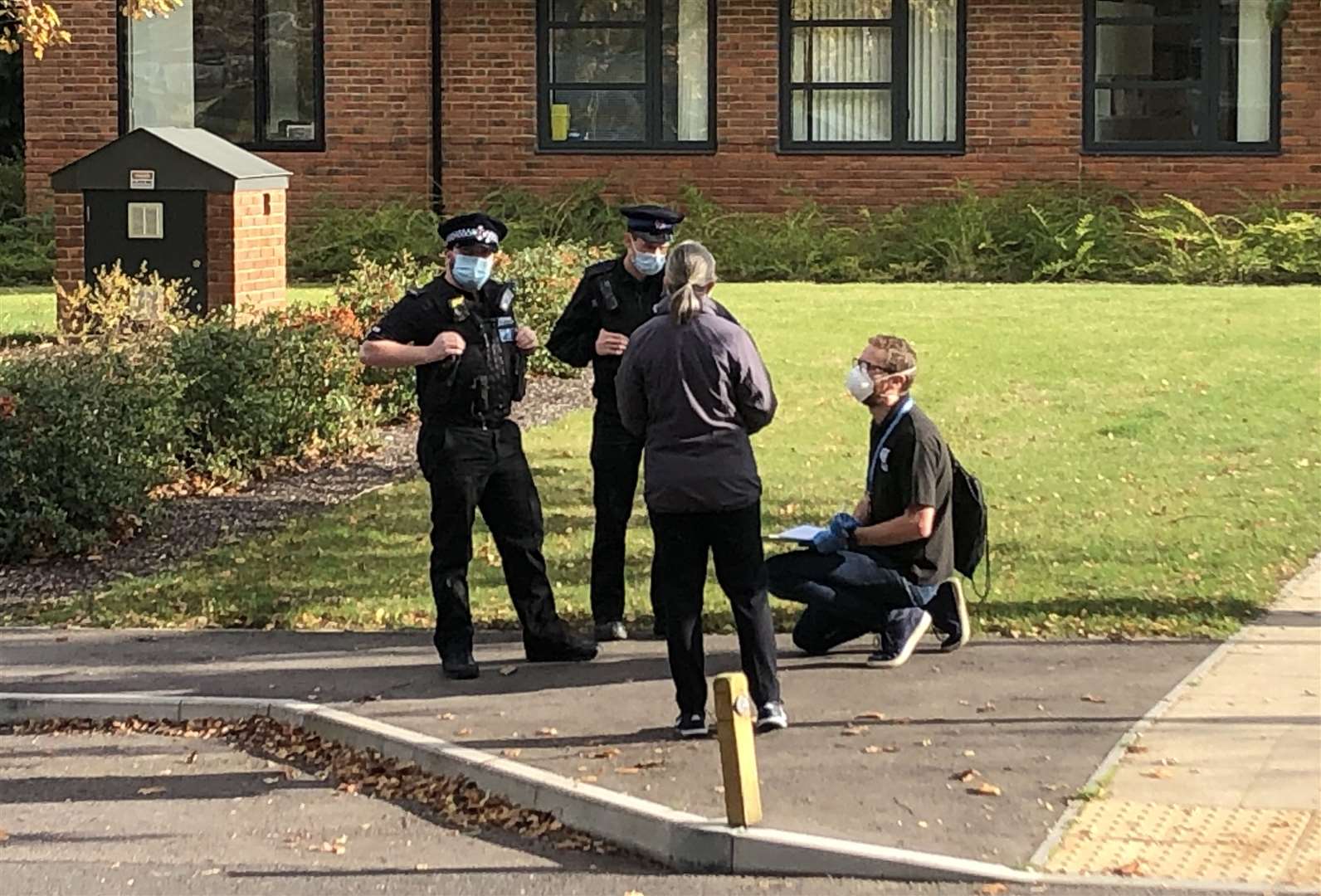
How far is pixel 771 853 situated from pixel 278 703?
8.28 ft

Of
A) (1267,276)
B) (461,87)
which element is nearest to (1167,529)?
(1267,276)

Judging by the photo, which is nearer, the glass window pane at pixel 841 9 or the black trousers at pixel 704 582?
the black trousers at pixel 704 582

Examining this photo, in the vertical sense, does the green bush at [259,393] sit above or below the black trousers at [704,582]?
above

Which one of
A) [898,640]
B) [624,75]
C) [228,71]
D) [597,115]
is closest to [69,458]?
[898,640]

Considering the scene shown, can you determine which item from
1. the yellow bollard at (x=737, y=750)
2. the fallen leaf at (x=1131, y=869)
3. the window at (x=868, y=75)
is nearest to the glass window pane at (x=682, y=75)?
the window at (x=868, y=75)

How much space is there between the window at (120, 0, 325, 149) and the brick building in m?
0.03

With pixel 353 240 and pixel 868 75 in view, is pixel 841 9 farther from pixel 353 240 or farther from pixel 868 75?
pixel 353 240

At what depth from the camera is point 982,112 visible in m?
24.2

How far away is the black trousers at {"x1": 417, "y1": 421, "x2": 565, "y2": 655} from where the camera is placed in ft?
27.2

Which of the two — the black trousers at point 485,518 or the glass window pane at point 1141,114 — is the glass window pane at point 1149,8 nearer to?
the glass window pane at point 1141,114

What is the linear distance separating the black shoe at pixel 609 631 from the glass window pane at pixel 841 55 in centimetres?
1657

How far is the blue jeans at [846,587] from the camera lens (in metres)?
8.35

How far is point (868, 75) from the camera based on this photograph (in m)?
24.9

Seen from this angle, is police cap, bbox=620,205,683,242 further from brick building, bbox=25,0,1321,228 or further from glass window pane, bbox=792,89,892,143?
glass window pane, bbox=792,89,892,143
